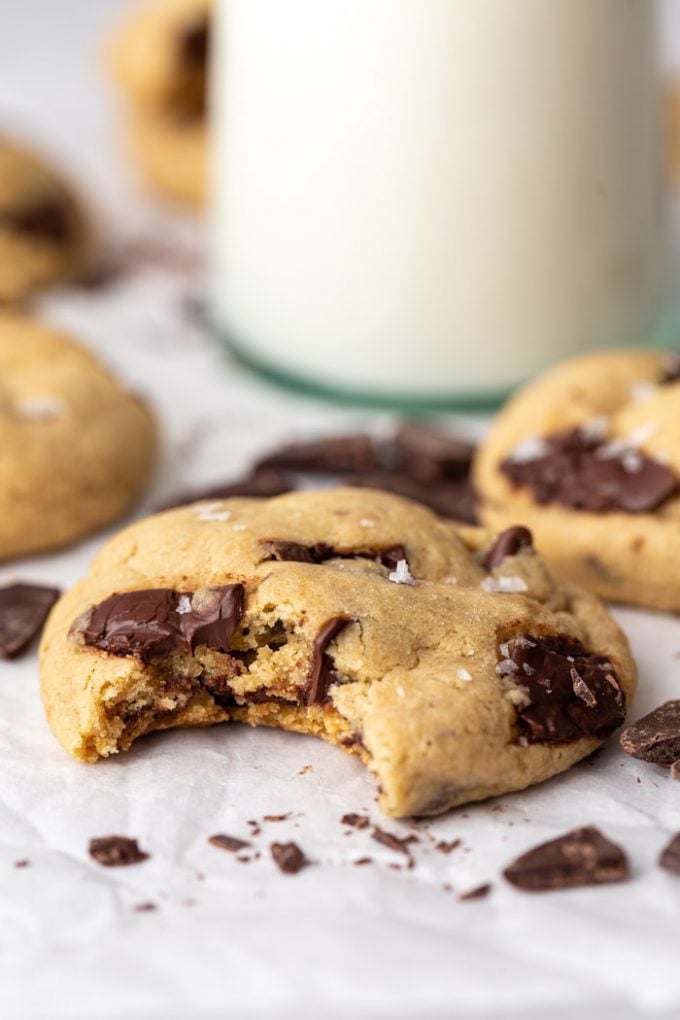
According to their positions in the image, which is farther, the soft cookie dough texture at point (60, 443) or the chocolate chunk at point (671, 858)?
the soft cookie dough texture at point (60, 443)

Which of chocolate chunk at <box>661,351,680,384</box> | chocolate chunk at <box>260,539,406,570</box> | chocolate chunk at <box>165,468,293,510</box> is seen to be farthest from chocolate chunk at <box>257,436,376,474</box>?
chocolate chunk at <box>260,539,406,570</box>

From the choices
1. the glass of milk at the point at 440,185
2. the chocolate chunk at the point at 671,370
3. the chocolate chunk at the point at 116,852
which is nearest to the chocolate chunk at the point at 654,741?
the chocolate chunk at the point at 116,852

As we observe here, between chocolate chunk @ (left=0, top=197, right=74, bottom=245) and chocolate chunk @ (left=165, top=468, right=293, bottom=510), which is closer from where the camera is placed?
chocolate chunk @ (left=165, top=468, right=293, bottom=510)

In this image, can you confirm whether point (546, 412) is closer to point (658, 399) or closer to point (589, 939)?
point (658, 399)

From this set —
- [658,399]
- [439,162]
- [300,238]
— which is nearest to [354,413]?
[300,238]

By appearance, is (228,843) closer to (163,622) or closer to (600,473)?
(163,622)

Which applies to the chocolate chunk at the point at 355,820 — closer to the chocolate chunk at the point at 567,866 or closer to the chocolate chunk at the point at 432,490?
the chocolate chunk at the point at 567,866

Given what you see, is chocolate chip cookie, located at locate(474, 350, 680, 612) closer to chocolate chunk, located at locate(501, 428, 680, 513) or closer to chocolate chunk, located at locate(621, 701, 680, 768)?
chocolate chunk, located at locate(501, 428, 680, 513)
